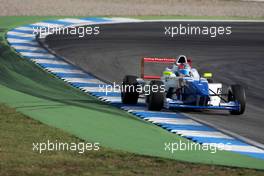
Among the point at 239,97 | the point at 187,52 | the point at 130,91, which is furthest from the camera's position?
the point at 187,52

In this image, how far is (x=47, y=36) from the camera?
29.5 metres

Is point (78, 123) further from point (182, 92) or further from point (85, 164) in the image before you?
point (85, 164)

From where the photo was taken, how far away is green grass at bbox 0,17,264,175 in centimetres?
1320

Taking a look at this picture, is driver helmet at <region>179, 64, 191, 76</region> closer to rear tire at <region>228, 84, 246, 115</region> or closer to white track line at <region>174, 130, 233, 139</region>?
rear tire at <region>228, 84, 246, 115</region>

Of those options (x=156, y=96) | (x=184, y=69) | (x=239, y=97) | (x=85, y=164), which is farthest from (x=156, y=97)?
(x=85, y=164)

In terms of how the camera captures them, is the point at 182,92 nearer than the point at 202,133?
No

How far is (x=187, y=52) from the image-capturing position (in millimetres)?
27484

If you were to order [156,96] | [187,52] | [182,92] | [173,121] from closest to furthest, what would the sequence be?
[173,121], [156,96], [182,92], [187,52]

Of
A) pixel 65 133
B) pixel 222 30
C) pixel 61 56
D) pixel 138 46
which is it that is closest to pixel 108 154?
pixel 65 133

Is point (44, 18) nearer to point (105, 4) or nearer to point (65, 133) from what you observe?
point (105, 4)

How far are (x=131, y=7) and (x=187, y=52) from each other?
10.2m

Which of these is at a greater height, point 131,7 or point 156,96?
point 131,7

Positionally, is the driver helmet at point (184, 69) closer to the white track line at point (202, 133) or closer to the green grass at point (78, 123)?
the green grass at point (78, 123)

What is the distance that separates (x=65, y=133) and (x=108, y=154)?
1647 millimetres
